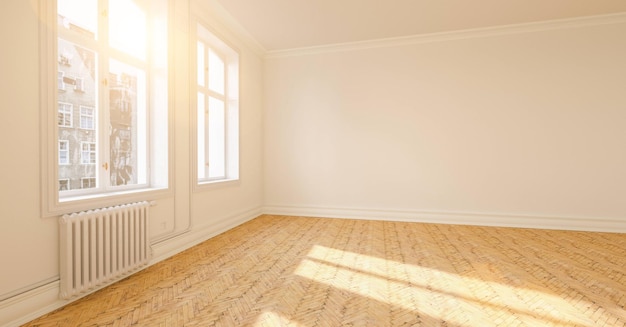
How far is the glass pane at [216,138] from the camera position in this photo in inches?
210

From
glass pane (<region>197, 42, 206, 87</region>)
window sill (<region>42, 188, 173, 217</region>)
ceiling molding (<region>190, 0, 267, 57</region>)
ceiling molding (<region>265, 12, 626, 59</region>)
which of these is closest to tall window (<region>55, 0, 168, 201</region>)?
window sill (<region>42, 188, 173, 217</region>)

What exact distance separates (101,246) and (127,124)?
1.47 meters

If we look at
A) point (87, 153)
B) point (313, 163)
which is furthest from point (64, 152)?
point (313, 163)

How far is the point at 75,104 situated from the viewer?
2.84 metres

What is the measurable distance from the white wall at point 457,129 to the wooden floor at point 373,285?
3.59 feet

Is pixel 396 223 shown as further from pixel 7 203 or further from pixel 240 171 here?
pixel 7 203

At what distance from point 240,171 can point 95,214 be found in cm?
312

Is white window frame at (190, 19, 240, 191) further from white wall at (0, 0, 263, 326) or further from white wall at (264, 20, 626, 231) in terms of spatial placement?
white wall at (0, 0, 263, 326)

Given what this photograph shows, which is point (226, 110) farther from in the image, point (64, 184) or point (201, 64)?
point (64, 184)

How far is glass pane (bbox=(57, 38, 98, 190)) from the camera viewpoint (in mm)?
2748

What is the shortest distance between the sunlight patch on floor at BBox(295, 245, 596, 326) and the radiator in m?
1.73

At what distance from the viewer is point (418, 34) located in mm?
5793

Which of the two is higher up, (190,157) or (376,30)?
(376,30)

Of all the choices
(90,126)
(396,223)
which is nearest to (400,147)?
(396,223)
